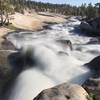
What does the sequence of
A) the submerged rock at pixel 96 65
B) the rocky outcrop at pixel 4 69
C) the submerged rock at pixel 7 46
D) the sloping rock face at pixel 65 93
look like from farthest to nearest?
1. the submerged rock at pixel 7 46
2. the submerged rock at pixel 96 65
3. the rocky outcrop at pixel 4 69
4. the sloping rock face at pixel 65 93

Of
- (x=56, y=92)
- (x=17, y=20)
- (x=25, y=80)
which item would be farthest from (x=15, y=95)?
(x=17, y=20)

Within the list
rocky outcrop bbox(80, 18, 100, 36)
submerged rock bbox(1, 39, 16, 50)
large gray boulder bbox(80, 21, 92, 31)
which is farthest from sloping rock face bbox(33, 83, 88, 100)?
large gray boulder bbox(80, 21, 92, 31)

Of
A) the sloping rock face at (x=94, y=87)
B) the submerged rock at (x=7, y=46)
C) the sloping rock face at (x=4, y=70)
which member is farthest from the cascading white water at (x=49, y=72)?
the sloping rock face at (x=94, y=87)

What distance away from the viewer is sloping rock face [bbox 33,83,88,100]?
60.8 feet

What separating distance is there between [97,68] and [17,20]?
2695 inches

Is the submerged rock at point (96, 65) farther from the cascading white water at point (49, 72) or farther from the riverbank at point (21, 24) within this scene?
the riverbank at point (21, 24)

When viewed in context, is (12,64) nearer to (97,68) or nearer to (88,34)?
(97,68)

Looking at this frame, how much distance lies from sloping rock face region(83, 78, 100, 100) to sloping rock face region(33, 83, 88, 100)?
3.30 feet

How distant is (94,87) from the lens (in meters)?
21.0

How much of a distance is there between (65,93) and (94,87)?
118 inches

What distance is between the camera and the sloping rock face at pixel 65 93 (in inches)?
730

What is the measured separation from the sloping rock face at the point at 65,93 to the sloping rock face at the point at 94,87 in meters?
1.01

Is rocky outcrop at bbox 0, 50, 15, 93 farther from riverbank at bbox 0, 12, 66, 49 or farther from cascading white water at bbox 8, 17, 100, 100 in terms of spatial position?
riverbank at bbox 0, 12, 66, 49

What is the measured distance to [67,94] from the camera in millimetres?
18734
